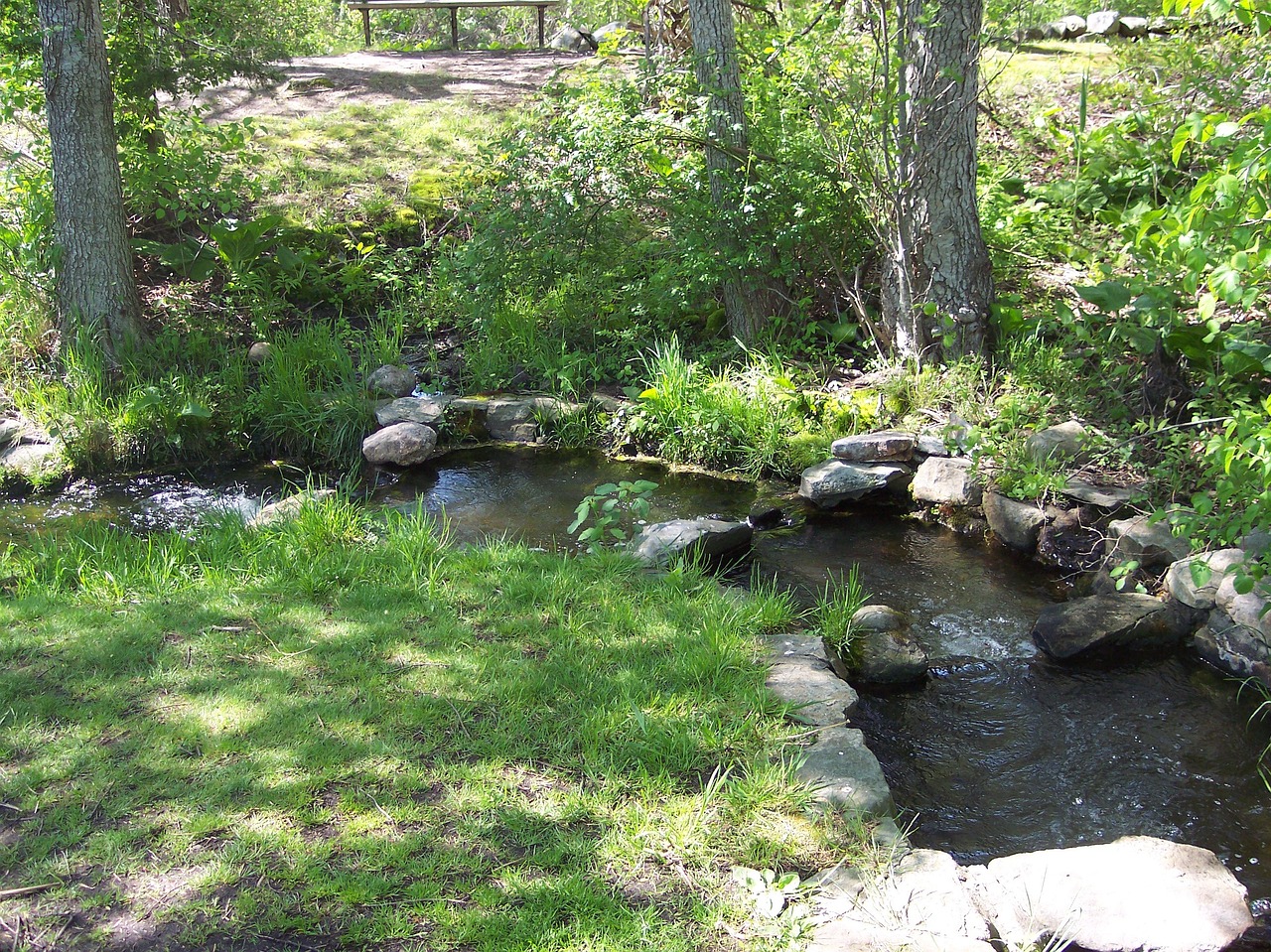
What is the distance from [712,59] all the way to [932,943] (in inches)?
243

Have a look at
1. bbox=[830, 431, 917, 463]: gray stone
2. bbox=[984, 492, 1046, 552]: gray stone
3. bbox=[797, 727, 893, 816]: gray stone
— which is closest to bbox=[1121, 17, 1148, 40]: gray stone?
bbox=[830, 431, 917, 463]: gray stone

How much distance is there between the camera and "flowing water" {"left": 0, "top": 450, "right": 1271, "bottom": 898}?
3.43 meters

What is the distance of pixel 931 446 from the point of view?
20.3ft

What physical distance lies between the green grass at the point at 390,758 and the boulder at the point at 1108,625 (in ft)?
3.94

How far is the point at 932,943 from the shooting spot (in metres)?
2.54

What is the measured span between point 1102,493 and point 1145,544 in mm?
505

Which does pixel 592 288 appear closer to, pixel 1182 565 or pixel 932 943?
pixel 1182 565

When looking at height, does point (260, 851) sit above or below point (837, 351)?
below

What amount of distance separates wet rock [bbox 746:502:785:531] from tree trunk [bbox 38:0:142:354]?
5014 mm

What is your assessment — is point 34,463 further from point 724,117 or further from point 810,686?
point 810,686

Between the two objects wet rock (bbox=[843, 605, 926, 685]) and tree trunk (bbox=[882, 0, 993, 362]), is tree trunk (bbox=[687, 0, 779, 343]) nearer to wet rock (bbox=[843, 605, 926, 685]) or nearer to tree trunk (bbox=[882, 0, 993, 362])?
tree trunk (bbox=[882, 0, 993, 362])

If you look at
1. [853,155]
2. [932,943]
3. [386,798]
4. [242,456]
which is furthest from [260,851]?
[853,155]

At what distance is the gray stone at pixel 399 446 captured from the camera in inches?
276

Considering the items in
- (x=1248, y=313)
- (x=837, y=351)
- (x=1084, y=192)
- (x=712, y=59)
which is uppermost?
(x=712, y=59)
